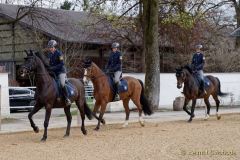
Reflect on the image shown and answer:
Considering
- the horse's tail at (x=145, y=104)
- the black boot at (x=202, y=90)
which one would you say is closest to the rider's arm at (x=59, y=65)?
the horse's tail at (x=145, y=104)

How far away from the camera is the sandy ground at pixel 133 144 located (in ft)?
40.1

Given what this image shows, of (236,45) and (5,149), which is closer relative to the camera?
(5,149)

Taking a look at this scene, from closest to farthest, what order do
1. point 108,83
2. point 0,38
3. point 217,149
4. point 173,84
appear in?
1. point 217,149
2. point 108,83
3. point 173,84
4. point 0,38

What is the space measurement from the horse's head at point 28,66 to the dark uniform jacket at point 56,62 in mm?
789

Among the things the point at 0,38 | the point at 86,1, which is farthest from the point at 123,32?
the point at 86,1

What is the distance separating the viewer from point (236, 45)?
151 feet

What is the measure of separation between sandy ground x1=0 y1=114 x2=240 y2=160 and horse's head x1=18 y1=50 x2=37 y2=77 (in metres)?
2.01

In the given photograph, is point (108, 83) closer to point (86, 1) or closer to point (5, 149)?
point (5, 149)

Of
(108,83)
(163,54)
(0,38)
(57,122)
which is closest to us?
(108,83)

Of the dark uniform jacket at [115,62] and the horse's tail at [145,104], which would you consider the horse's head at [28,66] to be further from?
the horse's tail at [145,104]

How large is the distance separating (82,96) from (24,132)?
248 centimetres

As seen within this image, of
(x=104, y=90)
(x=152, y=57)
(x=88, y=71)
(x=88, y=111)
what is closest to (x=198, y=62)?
(x=104, y=90)

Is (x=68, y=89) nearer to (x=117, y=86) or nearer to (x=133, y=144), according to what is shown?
(x=117, y=86)

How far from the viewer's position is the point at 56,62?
16.2m
